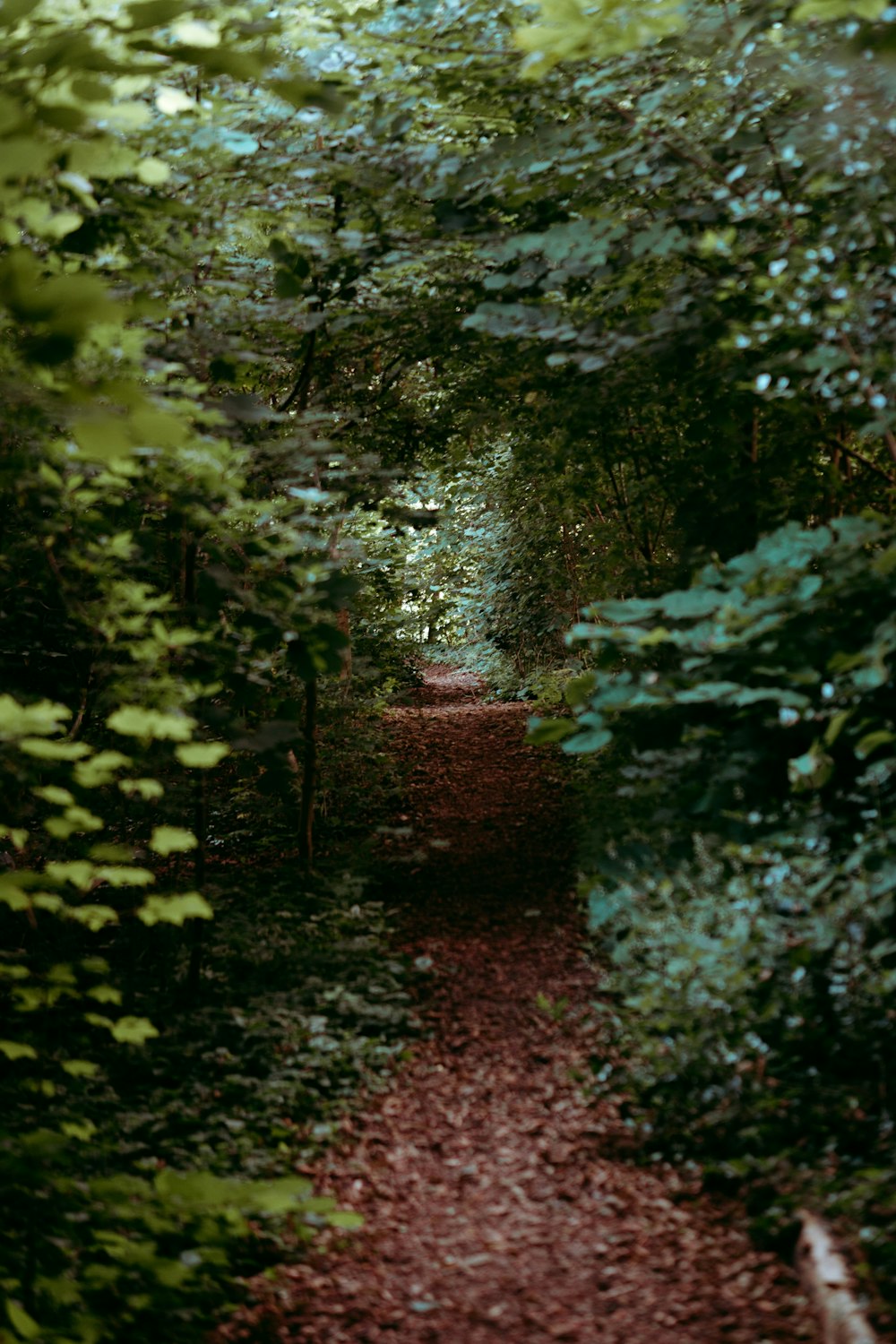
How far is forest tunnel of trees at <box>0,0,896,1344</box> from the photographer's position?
94.0 inches

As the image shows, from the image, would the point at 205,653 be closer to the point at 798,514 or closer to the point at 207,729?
the point at 207,729

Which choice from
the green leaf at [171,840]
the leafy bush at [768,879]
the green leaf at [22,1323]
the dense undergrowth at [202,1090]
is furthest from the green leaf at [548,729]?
the green leaf at [22,1323]

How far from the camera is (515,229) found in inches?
170

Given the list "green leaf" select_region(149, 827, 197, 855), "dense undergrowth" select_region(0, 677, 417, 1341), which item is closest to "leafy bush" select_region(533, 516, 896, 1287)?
"dense undergrowth" select_region(0, 677, 417, 1341)

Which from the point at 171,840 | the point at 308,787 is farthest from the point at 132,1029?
the point at 308,787

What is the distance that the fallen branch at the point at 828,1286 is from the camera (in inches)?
77.9

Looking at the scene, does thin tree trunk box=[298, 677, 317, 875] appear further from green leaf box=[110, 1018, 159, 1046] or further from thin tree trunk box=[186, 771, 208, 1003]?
green leaf box=[110, 1018, 159, 1046]

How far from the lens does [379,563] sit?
553 centimetres

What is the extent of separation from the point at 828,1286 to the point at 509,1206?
956 millimetres

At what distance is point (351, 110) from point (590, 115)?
103 cm

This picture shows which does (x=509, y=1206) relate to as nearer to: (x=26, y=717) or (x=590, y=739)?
(x=590, y=739)

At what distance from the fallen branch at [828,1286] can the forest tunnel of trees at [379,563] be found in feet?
0.15

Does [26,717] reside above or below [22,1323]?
above

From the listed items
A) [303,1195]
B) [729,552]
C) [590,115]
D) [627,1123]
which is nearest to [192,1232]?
[303,1195]
